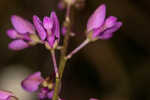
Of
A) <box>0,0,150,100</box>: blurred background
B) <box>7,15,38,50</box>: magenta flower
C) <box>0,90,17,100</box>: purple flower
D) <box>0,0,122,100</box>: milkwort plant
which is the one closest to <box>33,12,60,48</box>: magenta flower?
<box>0,0,122,100</box>: milkwort plant

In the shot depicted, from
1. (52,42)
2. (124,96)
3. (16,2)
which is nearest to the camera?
(52,42)

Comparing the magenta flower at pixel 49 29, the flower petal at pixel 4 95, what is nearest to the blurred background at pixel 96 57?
the flower petal at pixel 4 95

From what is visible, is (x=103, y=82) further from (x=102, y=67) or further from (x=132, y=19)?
(x=132, y=19)

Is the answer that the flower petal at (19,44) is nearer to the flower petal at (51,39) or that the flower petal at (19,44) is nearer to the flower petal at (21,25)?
the flower petal at (21,25)

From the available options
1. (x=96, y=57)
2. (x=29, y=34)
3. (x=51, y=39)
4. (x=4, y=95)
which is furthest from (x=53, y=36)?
(x=96, y=57)

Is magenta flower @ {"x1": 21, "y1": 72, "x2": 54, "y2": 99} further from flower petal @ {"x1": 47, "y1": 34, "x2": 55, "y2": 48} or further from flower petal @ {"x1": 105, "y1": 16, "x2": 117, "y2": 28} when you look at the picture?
flower petal @ {"x1": 105, "y1": 16, "x2": 117, "y2": 28}

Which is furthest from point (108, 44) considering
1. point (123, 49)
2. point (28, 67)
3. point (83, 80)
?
point (28, 67)

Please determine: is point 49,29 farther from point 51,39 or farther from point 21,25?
point 21,25
